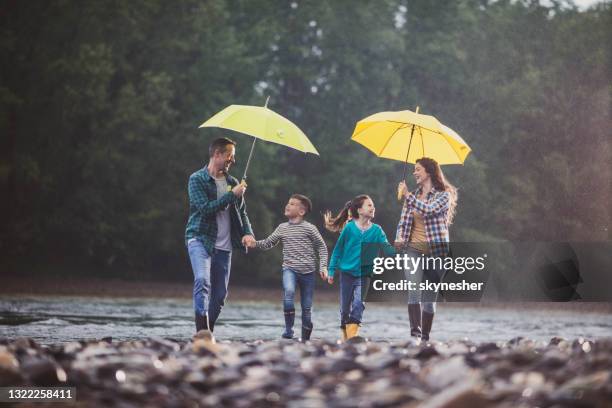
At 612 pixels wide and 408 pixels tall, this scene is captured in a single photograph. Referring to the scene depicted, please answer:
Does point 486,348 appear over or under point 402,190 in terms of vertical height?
under

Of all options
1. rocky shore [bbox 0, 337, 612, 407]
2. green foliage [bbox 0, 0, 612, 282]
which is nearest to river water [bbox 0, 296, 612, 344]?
rocky shore [bbox 0, 337, 612, 407]

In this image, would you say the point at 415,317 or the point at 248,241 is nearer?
the point at 248,241

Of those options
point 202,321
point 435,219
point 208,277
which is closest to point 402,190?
point 435,219

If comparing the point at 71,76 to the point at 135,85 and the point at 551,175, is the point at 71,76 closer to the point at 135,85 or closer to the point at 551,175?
the point at 135,85

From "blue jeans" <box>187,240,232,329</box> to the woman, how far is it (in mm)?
1824

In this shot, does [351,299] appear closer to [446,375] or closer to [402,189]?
[402,189]

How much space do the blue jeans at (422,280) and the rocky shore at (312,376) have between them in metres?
2.62

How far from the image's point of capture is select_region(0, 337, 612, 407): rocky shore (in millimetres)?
5160

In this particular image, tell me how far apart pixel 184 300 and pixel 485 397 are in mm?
21133

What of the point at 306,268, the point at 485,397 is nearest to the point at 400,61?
the point at 306,268

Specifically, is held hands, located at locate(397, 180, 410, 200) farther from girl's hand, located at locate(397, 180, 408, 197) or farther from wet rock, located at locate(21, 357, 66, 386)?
wet rock, located at locate(21, 357, 66, 386)

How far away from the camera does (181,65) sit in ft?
120

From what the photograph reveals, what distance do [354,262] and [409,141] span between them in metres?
1.59

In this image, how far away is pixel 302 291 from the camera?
1090 cm
